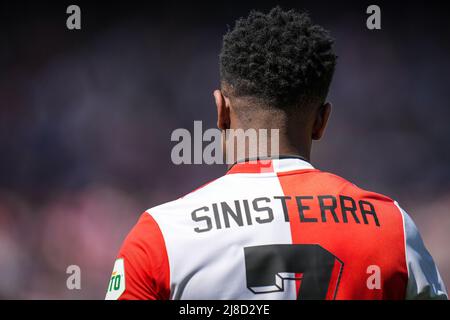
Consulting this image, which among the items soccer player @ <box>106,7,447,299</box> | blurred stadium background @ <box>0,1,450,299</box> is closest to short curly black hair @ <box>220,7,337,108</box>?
soccer player @ <box>106,7,447,299</box>

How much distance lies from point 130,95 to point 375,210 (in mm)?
6086

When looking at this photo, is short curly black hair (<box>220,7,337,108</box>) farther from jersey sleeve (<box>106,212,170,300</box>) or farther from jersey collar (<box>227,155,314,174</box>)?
jersey sleeve (<box>106,212,170,300</box>)

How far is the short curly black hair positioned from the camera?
1.72 m

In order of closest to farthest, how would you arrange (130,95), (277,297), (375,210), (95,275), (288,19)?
(277,297)
(375,210)
(288,19)
(95,275)
(130,95)

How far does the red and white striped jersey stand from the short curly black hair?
26 cm

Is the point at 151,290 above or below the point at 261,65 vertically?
below

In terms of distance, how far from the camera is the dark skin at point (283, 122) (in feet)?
5.61

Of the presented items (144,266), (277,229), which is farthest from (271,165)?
(144,266)

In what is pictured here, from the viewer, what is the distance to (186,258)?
1.55 meters

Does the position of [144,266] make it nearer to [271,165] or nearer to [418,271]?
[271,165]

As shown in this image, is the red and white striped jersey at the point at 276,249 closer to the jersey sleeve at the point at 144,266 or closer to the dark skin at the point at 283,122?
the jersey sleeve at the point at 144,266

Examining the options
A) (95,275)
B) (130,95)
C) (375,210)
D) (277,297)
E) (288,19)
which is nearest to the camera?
(277,297)

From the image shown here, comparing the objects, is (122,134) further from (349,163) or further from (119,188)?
(349,163)

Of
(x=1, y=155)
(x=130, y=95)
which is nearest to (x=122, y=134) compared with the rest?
(x=130, y=95)
